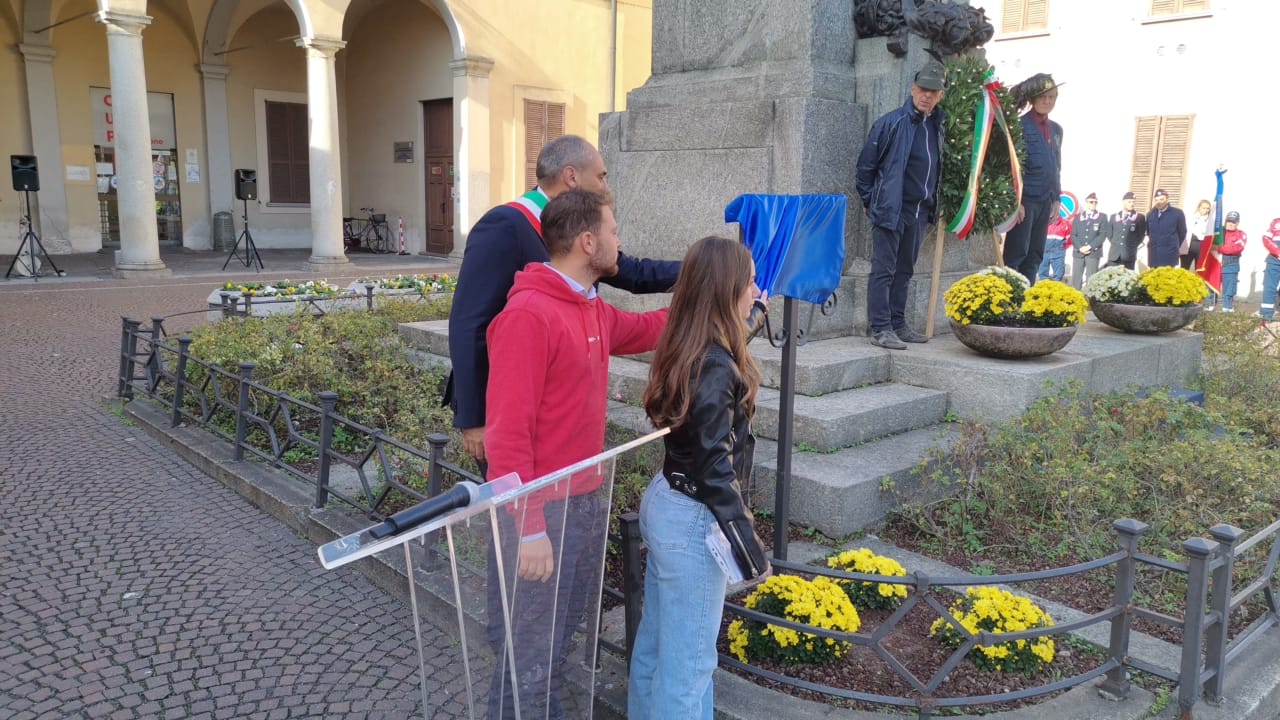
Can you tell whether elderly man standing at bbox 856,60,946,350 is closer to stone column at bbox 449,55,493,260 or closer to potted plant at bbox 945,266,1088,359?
potted plant at bbox 945,266,1088,359

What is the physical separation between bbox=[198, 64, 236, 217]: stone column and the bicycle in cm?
287

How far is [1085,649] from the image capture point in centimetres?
339

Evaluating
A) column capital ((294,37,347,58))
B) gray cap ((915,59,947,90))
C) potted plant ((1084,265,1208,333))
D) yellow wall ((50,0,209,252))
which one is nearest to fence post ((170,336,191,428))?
gray cap ((915,59,947,90))

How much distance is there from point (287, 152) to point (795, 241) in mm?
21698

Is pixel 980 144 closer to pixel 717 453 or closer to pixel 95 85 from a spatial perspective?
pixel 717 453

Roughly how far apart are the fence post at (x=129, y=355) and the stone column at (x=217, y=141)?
51.3 feet

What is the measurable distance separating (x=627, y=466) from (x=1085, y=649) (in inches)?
85.0

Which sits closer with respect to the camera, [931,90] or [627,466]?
[627,466]

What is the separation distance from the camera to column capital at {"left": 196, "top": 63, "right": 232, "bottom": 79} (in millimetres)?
20812

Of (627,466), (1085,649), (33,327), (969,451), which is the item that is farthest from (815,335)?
(33,327)

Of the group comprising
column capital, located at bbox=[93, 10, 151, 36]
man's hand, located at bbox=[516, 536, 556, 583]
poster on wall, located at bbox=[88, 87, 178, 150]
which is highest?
column capital, located at bbox=[93, 10, 151, 36]

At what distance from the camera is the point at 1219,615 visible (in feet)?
10.3

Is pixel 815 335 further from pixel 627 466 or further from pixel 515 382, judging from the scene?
pixel 515 382

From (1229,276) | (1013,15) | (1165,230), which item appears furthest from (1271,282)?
(1013,15)
